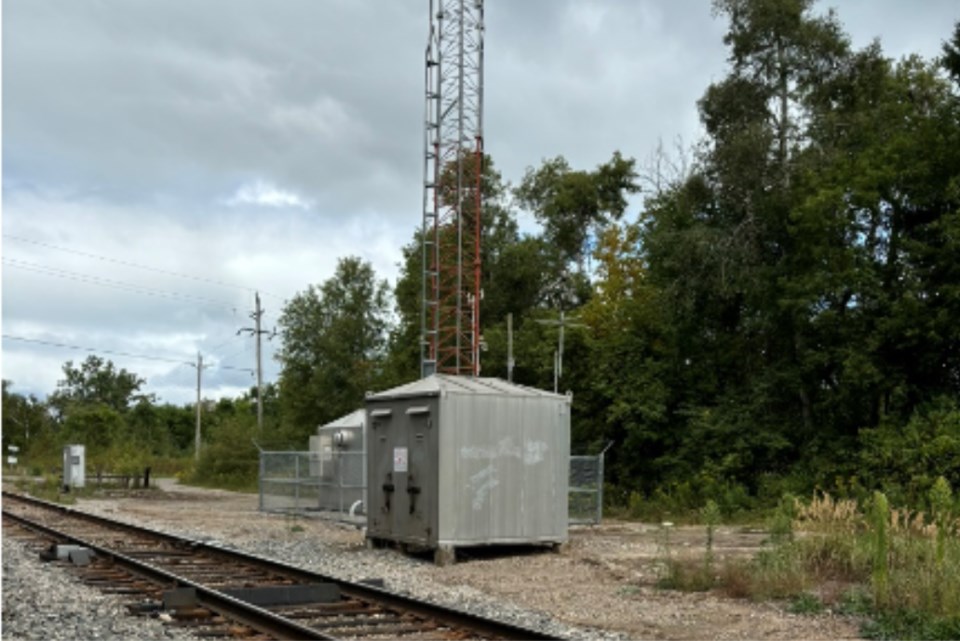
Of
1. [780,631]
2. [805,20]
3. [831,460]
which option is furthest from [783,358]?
[780,631]

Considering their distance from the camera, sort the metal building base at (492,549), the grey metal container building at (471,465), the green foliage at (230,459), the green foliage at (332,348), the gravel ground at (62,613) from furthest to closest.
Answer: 1. the green foliage at (332,348)
2. the green foliage at (230,459)
3. the metal building base at (492,549)
4. the grey metal container building at (471,465)
5. the gravel ground at (62,613)

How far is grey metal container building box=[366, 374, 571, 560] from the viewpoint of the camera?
16.9 meters

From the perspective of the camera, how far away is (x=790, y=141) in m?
36.3

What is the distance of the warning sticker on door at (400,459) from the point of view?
17844mm

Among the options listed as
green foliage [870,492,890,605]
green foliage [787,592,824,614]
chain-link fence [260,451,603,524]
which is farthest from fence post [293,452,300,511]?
green foliage [870,492,890,605]

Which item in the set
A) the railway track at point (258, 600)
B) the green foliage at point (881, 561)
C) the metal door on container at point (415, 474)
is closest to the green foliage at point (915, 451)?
the metal door on container at point (415, 474)

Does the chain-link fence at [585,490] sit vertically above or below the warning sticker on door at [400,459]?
below

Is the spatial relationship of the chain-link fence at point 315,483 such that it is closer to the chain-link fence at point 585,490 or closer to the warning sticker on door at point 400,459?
the chain-link fence at point 585,490

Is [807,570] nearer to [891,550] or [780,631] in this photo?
[891,550]

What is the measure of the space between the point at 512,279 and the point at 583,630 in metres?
44.2

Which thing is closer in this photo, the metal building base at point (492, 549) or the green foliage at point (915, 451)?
the metal building base at point (492, 549)

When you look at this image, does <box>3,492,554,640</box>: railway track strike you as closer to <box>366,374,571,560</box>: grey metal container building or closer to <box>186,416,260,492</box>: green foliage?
<box>366,374,571,560</box>: grey metal container building

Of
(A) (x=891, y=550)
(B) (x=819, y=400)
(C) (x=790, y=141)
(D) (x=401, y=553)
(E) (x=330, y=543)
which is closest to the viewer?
(A) (x=891, y=550)

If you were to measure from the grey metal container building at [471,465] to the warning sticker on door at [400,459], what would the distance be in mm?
16
